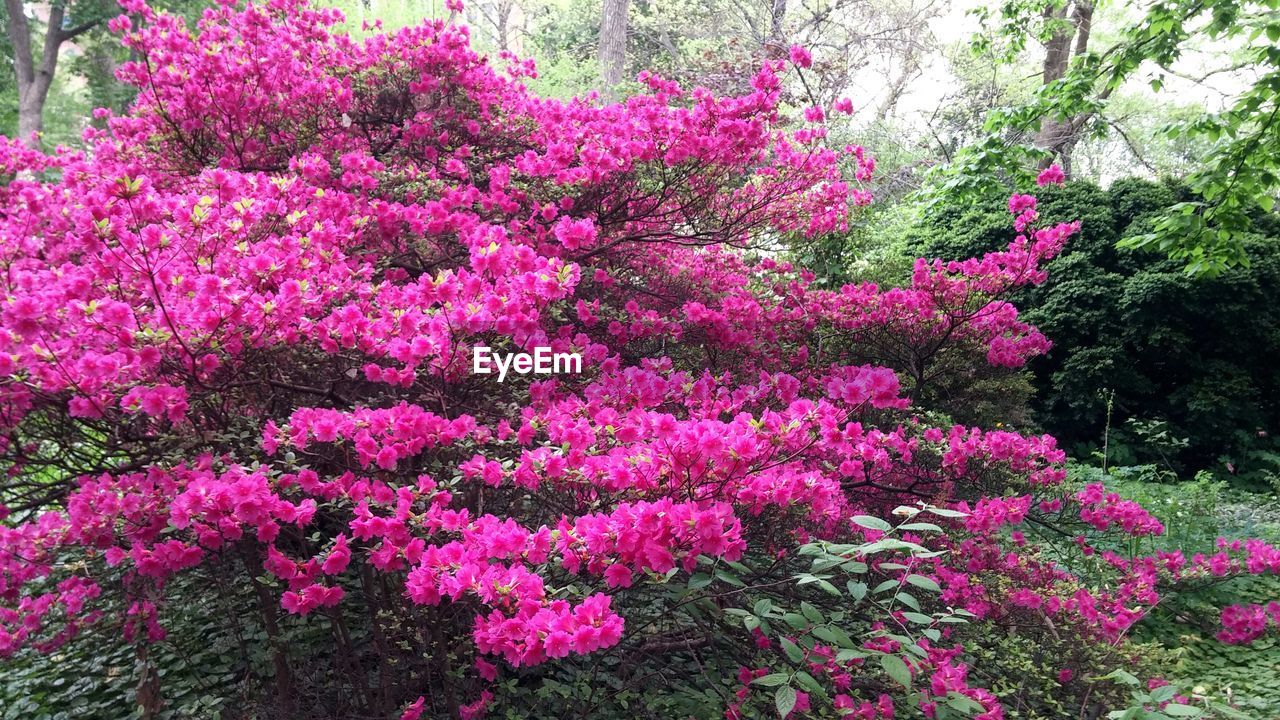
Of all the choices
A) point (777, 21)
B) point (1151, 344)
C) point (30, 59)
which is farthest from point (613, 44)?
point (30, 59)

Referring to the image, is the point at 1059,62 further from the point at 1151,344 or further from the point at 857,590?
the point at 857,590

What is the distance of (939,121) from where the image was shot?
42.2 ft

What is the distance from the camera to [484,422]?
229 centimetres

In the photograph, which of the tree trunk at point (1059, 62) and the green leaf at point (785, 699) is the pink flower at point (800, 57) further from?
the tree trunk at point (1059, 62)

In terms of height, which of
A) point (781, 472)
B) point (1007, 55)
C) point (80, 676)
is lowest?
point (80, 676)

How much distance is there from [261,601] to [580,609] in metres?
1.26

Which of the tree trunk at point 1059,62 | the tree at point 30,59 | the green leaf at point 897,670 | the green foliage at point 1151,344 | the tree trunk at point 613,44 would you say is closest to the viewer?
the green leaf at point 897,670

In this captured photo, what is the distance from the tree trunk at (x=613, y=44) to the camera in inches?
419

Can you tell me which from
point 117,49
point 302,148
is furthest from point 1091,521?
point 117,49

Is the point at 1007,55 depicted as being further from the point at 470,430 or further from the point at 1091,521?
the point at 470,430

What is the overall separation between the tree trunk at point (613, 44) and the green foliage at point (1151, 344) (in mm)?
6722

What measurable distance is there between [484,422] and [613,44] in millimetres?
9771

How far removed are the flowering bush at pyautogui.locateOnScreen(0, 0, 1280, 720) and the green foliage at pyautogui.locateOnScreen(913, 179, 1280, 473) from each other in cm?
214

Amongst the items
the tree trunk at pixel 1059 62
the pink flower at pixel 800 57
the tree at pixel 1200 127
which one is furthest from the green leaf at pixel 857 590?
the tree trunk at pixel 1059 62
